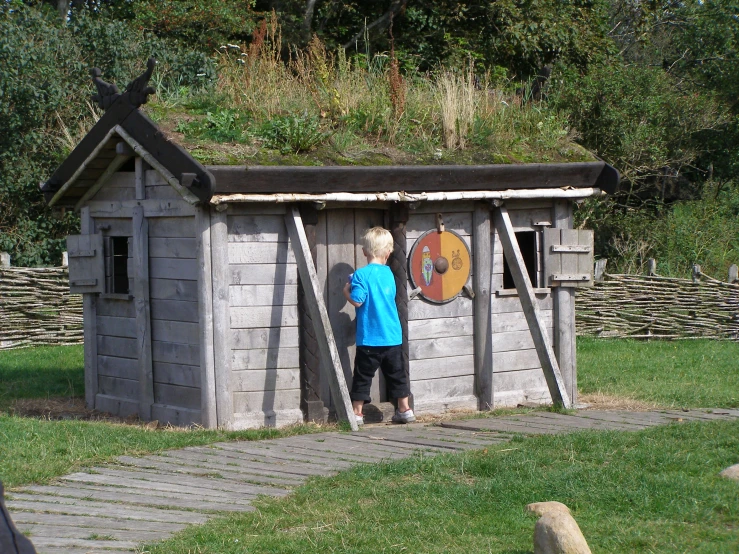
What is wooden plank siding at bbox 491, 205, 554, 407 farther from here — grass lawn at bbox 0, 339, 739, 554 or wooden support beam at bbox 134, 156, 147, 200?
wooden support beam at bbox 134, 156, 147, 200

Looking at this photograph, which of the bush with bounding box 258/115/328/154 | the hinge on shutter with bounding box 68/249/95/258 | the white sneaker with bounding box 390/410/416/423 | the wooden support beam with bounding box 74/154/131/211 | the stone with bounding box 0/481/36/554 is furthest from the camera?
the hinge on shutter with bounding box 68/249/95/258

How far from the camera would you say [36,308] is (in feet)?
53.3

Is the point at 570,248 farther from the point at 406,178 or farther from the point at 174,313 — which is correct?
the point at 174,313

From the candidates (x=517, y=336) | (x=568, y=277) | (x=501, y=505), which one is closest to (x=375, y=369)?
(x=517, y=336)

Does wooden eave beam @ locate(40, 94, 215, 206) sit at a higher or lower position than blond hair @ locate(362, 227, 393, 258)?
higher

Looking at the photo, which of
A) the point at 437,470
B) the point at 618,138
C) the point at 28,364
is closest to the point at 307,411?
the point at 437,470

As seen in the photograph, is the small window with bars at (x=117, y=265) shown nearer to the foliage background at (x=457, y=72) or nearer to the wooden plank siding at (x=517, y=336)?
the wooden plank siding at (x=517, y=336)

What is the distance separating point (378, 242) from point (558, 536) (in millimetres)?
4657

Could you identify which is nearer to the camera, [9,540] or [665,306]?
[9,540]

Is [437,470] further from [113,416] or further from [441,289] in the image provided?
[113,416]

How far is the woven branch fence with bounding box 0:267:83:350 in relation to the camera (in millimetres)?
16109

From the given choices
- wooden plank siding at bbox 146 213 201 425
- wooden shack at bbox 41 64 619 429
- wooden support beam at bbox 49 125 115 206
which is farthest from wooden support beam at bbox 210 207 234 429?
wooden support beam at bbox 49 125 115 206

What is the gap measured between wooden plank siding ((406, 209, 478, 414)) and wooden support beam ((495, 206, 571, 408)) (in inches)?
17.3

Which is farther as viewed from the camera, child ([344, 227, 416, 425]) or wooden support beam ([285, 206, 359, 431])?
child ([344, 227, 416, 425])
